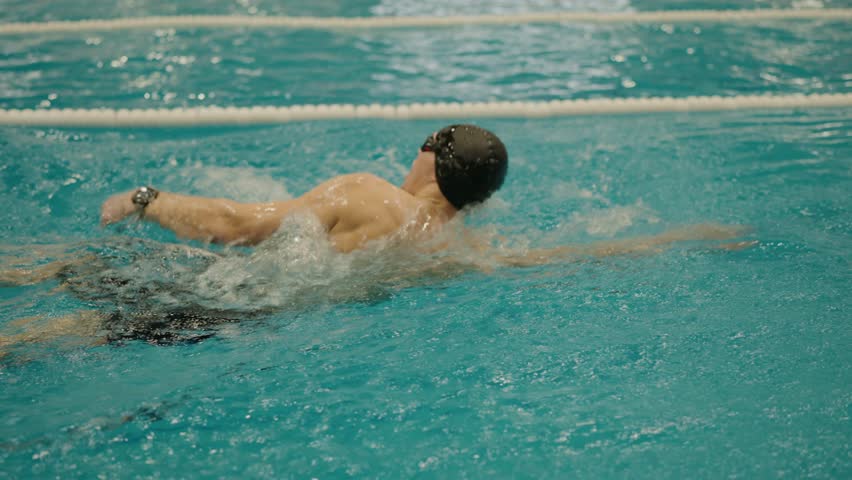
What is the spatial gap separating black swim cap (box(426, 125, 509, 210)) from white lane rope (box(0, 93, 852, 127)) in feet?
7.78

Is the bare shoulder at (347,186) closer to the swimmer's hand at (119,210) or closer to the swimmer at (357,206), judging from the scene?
the swimmer at (357,206)

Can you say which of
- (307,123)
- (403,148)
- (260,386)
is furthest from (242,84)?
(260,386)

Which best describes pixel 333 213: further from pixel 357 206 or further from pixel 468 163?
pixel 468 163

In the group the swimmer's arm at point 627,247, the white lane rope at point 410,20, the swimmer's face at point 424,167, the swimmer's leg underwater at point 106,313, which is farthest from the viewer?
the white lane rope at point 410,20

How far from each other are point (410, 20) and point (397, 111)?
2385 millimetres

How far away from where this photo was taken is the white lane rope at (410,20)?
22.9ft

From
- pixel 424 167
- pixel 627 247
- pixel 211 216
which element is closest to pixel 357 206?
pixel 424 167

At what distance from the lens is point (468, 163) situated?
2.77m

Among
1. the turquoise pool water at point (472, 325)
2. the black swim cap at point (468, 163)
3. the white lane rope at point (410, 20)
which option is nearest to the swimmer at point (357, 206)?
the black swim cap at point (468, 163)

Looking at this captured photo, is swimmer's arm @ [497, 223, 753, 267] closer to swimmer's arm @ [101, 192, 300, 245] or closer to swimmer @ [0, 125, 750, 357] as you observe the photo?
swimmer @ [0, 125, 750, 357]

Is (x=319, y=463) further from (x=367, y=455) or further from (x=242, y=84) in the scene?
(x=242, y=84)

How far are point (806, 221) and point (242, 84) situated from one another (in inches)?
155

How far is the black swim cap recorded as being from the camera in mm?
2771

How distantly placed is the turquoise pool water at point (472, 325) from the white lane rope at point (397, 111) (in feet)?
0.43
